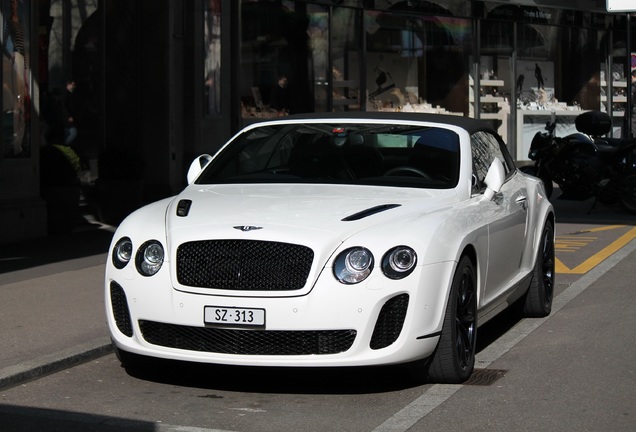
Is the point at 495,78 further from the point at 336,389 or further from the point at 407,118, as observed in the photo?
the point at 336,389

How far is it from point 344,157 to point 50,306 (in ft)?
9.09

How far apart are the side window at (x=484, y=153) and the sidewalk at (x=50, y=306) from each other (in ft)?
8.66

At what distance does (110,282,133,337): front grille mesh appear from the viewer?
22.7 ft

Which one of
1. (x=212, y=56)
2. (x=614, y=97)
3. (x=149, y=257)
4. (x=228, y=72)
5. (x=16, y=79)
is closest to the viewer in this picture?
(x=149, y=257)

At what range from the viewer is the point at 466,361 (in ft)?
23.4

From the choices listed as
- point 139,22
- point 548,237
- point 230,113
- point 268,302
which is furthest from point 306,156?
point 230,113

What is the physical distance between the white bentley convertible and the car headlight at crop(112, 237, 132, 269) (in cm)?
1

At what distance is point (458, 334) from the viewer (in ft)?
23.0

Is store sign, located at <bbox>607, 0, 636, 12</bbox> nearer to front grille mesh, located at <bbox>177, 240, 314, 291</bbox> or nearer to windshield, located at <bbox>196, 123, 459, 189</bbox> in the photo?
windshield, located at <bbox>196, 123, 459, 189</bbox>

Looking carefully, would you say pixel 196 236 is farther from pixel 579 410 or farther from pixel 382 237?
pixel 579 410

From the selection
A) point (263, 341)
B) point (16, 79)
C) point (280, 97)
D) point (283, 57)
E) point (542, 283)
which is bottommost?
point (542, 283)

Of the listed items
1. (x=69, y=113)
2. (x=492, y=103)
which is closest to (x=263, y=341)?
(x=69, y=113)

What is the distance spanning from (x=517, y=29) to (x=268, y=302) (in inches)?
977

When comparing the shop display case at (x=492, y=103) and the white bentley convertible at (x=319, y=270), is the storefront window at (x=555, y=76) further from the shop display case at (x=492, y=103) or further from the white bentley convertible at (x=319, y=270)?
the white bentley convertible at (x=319, y=270)
